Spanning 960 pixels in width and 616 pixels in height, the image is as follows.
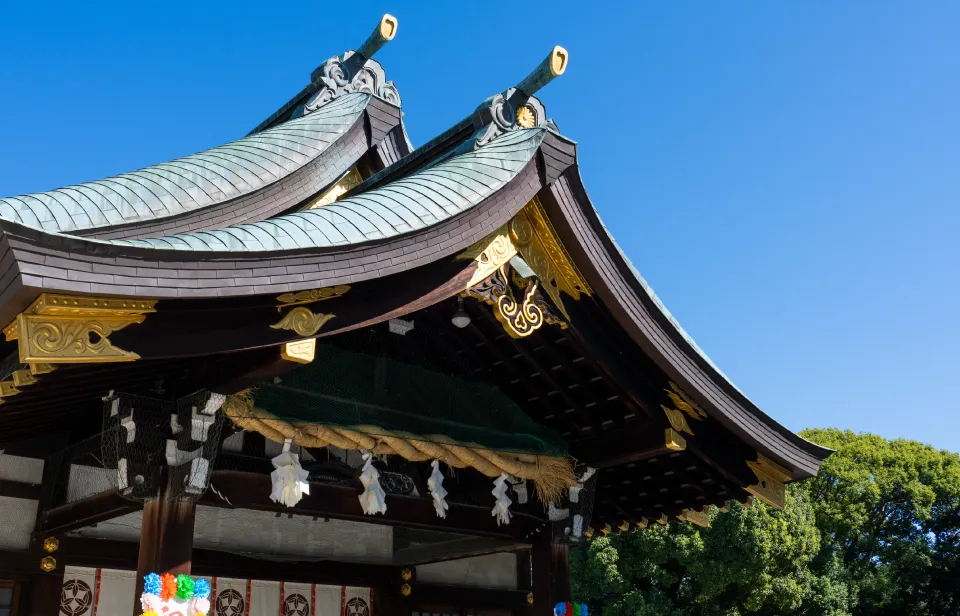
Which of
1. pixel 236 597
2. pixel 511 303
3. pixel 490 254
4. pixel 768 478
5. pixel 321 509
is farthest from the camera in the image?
pixel 236 597

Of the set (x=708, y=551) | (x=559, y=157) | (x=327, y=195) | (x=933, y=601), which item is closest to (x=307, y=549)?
(x=327, y=195)

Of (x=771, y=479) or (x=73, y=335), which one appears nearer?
(x=73, y=335)

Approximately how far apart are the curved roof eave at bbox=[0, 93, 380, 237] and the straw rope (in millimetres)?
1679

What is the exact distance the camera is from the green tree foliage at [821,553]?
22.1 m

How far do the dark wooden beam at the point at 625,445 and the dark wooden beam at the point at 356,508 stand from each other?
0.81 meters

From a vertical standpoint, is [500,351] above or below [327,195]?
below

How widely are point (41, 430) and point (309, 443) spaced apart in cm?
222

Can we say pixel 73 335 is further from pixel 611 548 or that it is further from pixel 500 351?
pixel 611 548

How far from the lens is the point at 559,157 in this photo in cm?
597

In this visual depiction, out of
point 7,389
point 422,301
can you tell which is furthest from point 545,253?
point 7,389

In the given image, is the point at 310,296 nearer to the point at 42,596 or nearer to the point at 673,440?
the point at 673,440

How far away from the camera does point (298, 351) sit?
193 inches

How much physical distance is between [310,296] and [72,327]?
1.24 metres

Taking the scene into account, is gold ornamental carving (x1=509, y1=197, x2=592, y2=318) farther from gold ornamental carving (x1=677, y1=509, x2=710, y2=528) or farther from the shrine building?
gold ornamental carving (x1=677, y1=509, x2=710, y2=528)
